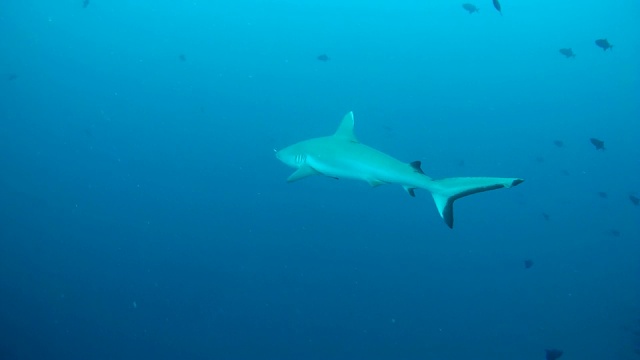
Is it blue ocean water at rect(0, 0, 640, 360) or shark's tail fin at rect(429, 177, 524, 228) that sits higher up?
shark's tail fin at rect(429, 177, 524, 228)

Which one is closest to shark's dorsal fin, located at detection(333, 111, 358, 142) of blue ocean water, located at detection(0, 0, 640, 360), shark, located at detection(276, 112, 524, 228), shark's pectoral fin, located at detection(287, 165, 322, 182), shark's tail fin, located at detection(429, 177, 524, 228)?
shark, located at detection(276, 112, 524, 228)

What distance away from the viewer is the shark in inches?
164

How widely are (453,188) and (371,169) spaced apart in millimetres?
881

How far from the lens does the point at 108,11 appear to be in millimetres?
87812

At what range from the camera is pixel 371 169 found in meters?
4.79

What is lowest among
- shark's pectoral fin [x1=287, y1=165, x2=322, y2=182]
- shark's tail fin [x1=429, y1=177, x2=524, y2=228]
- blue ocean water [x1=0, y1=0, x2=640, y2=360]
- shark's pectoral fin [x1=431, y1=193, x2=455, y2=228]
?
blue ocean water [x1=0, y1=0, x2=640, y2=360]

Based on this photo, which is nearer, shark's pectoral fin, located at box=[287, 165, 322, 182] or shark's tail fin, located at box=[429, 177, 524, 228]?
shark's tail fin, located at box=[429, 177, 524, 228]

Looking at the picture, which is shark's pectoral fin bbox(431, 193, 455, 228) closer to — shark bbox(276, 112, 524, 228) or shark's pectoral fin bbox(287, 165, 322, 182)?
shark bbox(276, 112, 524, 228)

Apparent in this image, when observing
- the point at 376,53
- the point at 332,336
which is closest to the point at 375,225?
the point at 332,336

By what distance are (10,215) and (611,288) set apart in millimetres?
30246

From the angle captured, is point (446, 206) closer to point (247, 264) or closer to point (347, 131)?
point (347, 131)

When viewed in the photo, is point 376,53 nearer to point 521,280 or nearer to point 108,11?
point 521,280

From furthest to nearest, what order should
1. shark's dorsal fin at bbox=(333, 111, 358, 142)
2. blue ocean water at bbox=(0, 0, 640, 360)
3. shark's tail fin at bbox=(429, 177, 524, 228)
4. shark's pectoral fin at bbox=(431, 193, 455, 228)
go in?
blue ocean water at bbox=(0, 0, 640, 360) → shark's dorsal fin at bbox=(333, 111, 358, 142) → shark's pectoral fin at bbox=(431, 193, 455, 228) → shark's tail fin at bbox=(429, 177, 524, 228)

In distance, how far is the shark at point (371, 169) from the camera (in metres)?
4.18
